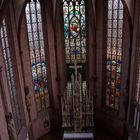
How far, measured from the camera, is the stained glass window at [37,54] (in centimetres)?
1402

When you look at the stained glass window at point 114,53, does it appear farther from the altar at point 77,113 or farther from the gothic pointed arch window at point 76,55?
the altar at point 77,113

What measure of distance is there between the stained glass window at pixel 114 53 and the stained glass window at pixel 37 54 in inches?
162

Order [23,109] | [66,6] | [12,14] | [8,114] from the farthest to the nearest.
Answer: [66,6] → [23,109] → [12,14] → [8,114]

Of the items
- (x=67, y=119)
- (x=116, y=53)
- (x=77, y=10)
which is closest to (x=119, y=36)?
(x=116, y=53)

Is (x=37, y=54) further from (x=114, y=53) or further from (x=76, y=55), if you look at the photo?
(x=114, y=53)

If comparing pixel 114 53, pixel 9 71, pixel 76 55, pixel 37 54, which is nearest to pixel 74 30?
pixel 76 55

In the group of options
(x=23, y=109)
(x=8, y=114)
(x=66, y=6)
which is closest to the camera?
(x=8, y=114)

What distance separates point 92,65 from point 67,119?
394cm

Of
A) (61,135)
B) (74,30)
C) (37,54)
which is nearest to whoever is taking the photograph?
(37,54)

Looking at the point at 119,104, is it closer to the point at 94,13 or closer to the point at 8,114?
the point at 94,13

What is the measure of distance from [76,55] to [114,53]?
8.70ft

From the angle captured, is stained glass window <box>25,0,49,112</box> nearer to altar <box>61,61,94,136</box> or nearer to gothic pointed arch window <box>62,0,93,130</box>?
gothic pointed arch window <box>62,0,93,130</box>

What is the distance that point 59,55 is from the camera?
1538cm

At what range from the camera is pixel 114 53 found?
14.6 m
